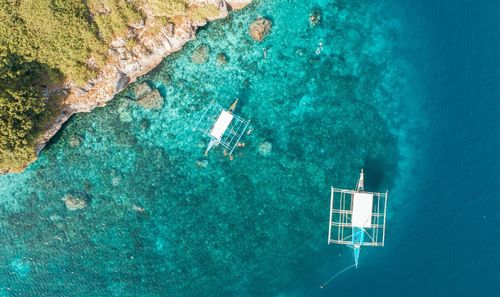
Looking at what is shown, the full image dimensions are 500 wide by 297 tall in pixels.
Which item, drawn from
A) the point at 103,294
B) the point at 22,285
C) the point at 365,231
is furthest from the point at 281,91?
the point at 22,285

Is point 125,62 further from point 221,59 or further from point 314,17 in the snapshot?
point 314,17

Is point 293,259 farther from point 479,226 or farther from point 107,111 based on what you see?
point 107,111

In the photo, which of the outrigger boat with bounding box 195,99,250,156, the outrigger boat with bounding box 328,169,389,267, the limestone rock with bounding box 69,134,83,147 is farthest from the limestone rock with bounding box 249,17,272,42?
the limestone rock with bounding box 69,134,83,147

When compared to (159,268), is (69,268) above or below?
below

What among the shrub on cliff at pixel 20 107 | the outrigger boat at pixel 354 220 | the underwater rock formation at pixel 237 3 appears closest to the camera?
the shrub on cliff at pixel 20 107

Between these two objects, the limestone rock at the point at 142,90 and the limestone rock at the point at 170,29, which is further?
the limestone rock at the point at 142,90

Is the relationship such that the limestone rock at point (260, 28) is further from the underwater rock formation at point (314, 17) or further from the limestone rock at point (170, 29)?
the limestone rock at point (170, 29)

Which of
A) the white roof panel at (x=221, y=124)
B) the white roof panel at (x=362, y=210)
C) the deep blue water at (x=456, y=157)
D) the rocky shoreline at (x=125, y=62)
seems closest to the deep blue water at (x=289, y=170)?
the deep blue water at (x=456, y=157)
